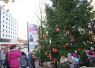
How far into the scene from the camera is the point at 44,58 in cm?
2172

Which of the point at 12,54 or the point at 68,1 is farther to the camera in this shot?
the point at 68,1

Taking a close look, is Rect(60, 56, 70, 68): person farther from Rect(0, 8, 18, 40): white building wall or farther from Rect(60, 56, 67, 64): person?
Rect(0, 8, 18, 40): white building wall

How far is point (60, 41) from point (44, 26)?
311 centimetres

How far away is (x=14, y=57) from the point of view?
1178cm

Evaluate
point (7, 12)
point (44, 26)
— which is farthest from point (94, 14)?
point (7, 12)

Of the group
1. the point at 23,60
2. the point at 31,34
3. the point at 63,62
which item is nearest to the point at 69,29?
the point at 63,62

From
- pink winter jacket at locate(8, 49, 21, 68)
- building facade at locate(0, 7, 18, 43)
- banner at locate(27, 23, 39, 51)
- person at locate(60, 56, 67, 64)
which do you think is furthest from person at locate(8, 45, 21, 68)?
building facade at locate(0, 7, 18, 43)

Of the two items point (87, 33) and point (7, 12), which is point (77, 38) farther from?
point (7, 12)

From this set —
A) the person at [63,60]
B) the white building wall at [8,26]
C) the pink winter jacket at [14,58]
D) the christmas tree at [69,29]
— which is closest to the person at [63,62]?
the person at [63,60]

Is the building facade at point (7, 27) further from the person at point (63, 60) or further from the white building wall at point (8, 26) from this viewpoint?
the person at point (63, 60)

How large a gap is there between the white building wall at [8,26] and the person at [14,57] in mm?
116157

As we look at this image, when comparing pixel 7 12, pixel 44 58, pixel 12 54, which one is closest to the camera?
pixel 12 54

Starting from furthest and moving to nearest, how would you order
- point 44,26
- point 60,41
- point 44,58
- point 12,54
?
point 44,58 < point 44,26 < point 60,41 < point 12,54

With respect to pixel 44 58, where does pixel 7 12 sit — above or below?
above
